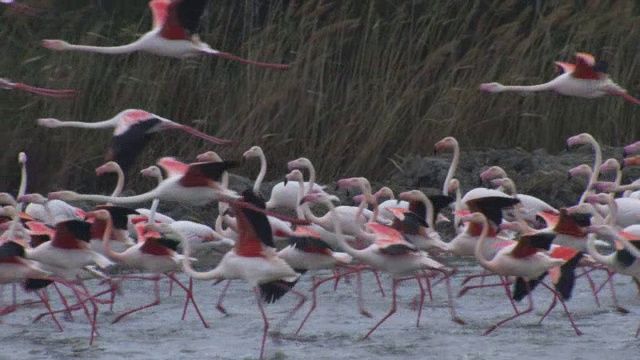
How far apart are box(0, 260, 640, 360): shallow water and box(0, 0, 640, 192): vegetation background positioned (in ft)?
9.54

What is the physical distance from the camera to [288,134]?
40.8 ft

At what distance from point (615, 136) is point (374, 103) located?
2.49m

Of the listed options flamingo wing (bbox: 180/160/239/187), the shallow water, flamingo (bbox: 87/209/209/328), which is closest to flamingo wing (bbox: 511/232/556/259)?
the shallow water

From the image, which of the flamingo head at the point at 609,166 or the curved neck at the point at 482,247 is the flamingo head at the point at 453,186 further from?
the curved neck at the point at 482,247

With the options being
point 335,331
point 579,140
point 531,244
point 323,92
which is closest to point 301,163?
point 579,140

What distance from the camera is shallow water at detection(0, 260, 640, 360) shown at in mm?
7344

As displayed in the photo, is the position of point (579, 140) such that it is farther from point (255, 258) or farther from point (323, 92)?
point (255, 258)

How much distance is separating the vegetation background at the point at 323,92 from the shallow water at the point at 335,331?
2.91 m

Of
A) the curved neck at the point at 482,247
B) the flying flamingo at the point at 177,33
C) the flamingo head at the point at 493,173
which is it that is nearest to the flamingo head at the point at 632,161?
the flamingo head at the point at 493,173

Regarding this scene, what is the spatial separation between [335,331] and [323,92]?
4964mm

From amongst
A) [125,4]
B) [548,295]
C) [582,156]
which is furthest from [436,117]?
[125,4]

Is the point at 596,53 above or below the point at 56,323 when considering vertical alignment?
above

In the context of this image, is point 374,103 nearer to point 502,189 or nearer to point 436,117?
point 436,117

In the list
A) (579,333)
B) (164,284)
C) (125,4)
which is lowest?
(164,284)
